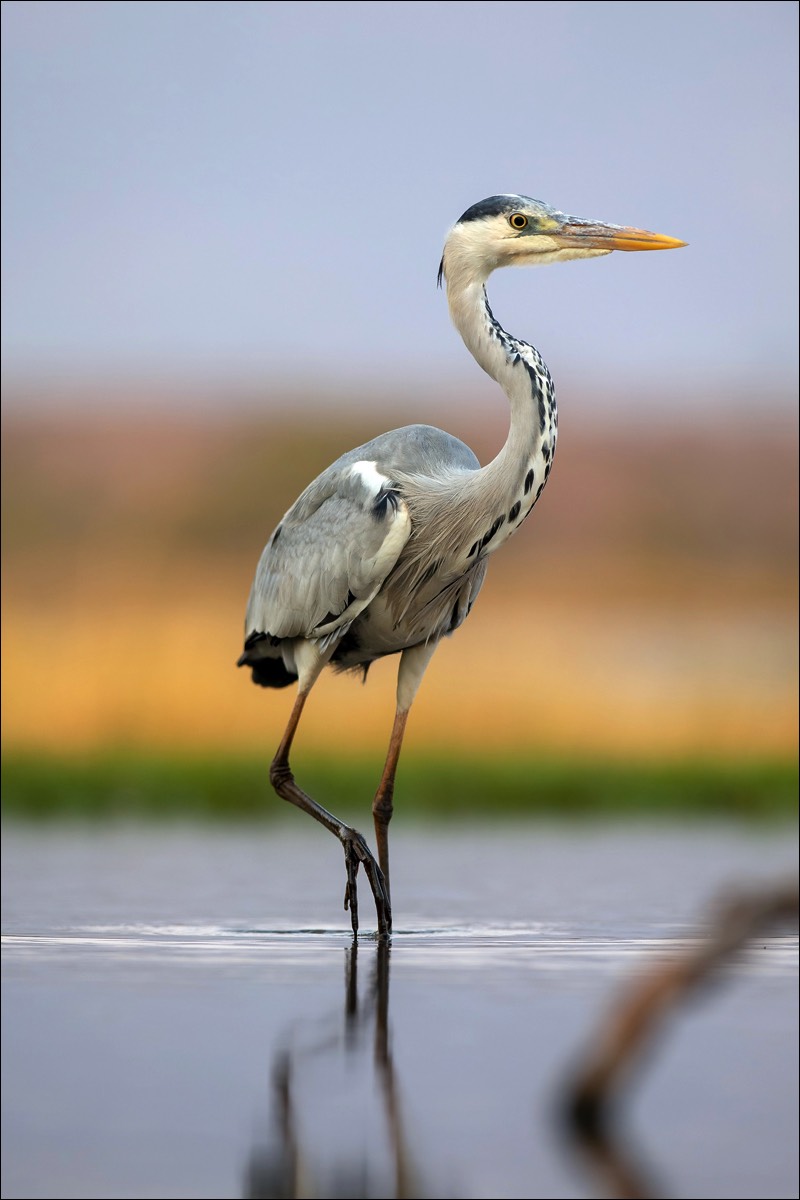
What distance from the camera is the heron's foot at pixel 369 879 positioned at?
20.7 feet

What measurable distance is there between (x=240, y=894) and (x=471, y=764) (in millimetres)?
10580

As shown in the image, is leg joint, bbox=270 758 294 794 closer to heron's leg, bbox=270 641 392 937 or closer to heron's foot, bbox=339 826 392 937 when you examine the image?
heron's leg, bbox=270 641 392 937

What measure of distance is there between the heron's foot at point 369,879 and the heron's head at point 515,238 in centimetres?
210

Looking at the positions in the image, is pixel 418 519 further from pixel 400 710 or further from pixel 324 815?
pixel 324 815

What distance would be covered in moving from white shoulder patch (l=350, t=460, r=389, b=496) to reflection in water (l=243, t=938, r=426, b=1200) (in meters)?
3.27

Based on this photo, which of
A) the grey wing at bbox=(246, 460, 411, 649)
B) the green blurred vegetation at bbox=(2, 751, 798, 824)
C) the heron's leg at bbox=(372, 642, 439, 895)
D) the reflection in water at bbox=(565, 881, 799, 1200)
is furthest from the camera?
the green blurred vegetation at bbox=(2, 751, 798, 824)

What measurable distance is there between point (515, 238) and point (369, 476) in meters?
1.05

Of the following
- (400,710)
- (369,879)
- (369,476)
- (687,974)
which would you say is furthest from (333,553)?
(687,974)

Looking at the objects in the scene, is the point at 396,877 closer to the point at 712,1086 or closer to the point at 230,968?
the point at 230,968

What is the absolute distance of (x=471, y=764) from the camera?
746 inches

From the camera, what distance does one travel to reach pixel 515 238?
6.73m

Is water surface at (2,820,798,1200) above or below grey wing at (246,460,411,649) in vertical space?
below

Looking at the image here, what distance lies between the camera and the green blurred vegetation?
15406mm

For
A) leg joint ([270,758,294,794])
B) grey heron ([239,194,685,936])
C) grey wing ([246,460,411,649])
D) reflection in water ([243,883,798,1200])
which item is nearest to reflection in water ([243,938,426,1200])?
reflection in water ([243,883,798,1200])
